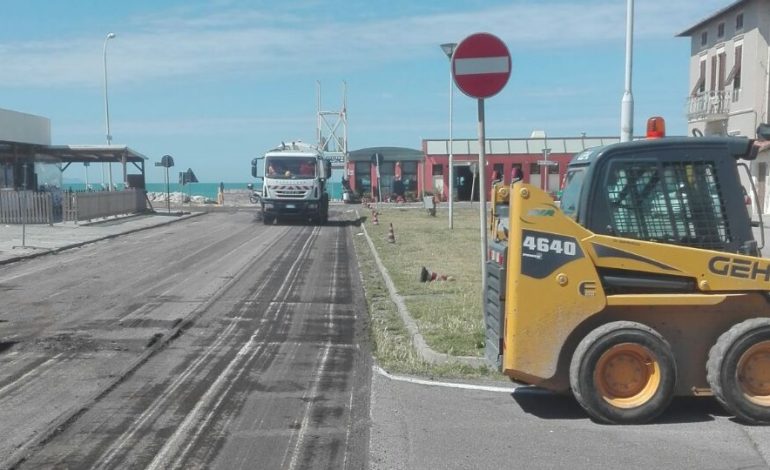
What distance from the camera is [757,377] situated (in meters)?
6.73

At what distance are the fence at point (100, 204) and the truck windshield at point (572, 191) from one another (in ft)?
94.4

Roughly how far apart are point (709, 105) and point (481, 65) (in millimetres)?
29999

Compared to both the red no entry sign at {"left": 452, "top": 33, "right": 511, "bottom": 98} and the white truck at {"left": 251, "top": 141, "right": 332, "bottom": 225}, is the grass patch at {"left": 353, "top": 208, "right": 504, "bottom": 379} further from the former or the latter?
the white truck at {"left": 251, "top": 141, "right": 332, "bottom": 225}

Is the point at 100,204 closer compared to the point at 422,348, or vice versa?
the point at 422,348

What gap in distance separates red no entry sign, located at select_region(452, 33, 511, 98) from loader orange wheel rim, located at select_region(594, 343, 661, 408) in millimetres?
3438

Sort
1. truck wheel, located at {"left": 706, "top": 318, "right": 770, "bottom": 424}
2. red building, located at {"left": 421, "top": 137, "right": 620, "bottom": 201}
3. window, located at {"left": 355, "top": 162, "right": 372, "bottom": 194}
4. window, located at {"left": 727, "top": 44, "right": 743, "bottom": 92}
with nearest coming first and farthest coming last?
truck wheel, located at {"left": 706, "top": 318, "right": 770, "bottom": 424} < window, located at {"left": 727, "top": 44, "right": 743, "bottom": 92} < red building, located at {"left": 421, "top": 137, "right": 620, "bottom": 201} < window, located at {"left": 355, "top": 162, "right": 372, "bottom": 194}

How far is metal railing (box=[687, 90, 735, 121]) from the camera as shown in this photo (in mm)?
35125

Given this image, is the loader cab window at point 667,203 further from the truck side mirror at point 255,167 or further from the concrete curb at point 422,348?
the truck side mirror at point 255,167

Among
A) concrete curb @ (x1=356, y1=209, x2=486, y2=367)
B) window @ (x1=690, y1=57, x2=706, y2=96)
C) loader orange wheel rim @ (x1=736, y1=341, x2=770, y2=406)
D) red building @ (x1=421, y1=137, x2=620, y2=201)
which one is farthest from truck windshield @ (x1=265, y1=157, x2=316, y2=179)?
loader orange wheel rim @ (x1=736, y1=341, x2=770, y2=406)

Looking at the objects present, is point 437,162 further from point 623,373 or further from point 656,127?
point 623,373

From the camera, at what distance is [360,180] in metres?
63.7

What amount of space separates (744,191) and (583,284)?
5.02 feet

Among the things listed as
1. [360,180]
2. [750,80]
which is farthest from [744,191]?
[360,180]

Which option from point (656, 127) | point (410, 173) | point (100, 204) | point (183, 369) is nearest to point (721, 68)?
point (100, 204)
